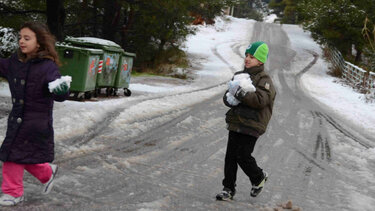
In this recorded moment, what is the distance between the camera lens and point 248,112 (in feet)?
16.2

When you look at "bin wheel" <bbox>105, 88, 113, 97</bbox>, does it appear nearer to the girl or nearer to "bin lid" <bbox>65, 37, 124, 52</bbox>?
"bin lid" <bbox>65, 37, 124, 52</bbox>

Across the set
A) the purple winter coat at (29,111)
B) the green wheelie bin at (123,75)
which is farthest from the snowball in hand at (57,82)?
the green wheelie bin at (123,75)

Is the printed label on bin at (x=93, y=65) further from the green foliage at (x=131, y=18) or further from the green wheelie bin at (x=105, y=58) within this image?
the green foliage at (x=131, y=18)

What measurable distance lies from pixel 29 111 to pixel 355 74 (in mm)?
22506

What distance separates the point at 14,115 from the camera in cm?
423

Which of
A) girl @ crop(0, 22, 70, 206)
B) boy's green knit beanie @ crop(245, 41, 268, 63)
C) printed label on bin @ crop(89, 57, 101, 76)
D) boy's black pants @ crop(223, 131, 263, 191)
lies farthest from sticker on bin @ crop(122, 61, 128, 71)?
girl @ crop(0, 22, 70, 206)

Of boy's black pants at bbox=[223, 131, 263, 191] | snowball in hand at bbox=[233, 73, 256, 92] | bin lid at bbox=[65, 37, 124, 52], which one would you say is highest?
snowball in hand at bbox=[233, 73, 256, 92]

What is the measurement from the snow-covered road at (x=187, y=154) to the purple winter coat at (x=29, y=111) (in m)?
0.48

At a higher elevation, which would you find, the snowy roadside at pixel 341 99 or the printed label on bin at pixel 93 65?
the printed label on bin at pixel 93 65

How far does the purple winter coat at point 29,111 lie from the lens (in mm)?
4203

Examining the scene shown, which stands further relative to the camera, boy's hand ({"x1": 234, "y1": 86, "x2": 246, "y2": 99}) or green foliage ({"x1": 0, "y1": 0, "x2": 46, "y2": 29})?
green foliage ({"x1": 0, "y1": 0, "x2": 46, "y2": 29})

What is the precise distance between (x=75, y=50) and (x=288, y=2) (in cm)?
5713

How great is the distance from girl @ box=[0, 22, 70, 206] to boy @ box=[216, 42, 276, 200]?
1.64 m

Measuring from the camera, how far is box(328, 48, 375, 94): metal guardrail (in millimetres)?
20031
